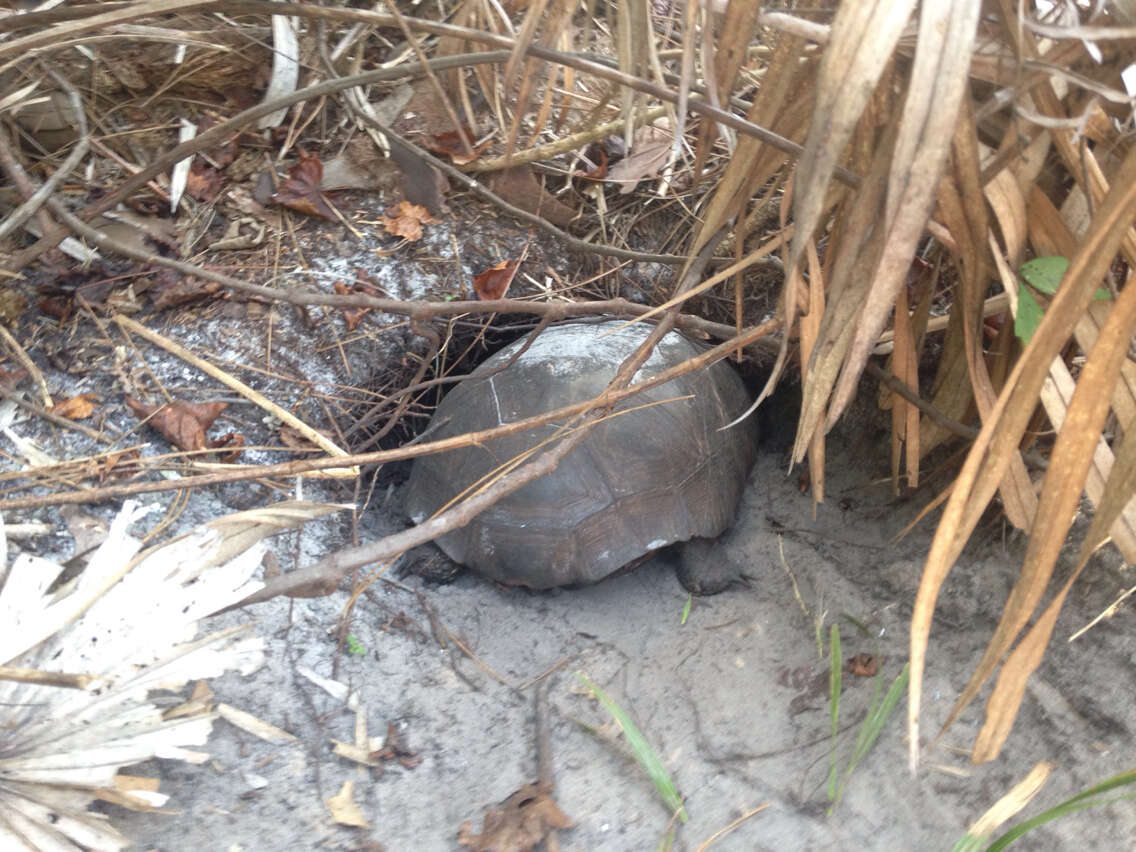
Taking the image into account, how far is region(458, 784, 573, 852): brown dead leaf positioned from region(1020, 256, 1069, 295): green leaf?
1.45 m

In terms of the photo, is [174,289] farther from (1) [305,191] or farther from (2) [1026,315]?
(2) [1026,315]

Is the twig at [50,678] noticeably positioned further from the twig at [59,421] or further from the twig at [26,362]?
the twig at [26,362]

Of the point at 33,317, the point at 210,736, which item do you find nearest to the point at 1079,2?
the point at 210,736

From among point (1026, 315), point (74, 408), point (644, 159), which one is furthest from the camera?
point (644, 159)

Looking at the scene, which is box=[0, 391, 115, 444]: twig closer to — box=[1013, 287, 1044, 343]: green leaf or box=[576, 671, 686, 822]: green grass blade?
box=[576, 671, 686, 822]: green grass blade

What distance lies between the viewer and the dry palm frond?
1.37 metres

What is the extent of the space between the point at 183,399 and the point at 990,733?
224 centimetres

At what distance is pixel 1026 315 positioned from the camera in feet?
4.77

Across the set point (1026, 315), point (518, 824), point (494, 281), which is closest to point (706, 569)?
point (518, 824)

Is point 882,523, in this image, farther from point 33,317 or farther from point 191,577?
point 33,317

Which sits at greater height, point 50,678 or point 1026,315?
point 1026,315

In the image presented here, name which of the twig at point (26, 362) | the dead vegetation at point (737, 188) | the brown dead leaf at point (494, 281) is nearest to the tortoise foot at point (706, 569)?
the dead vegetation at point (737, 188)

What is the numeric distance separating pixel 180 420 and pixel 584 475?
3.98ft

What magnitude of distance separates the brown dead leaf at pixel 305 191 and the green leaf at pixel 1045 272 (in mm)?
2190
